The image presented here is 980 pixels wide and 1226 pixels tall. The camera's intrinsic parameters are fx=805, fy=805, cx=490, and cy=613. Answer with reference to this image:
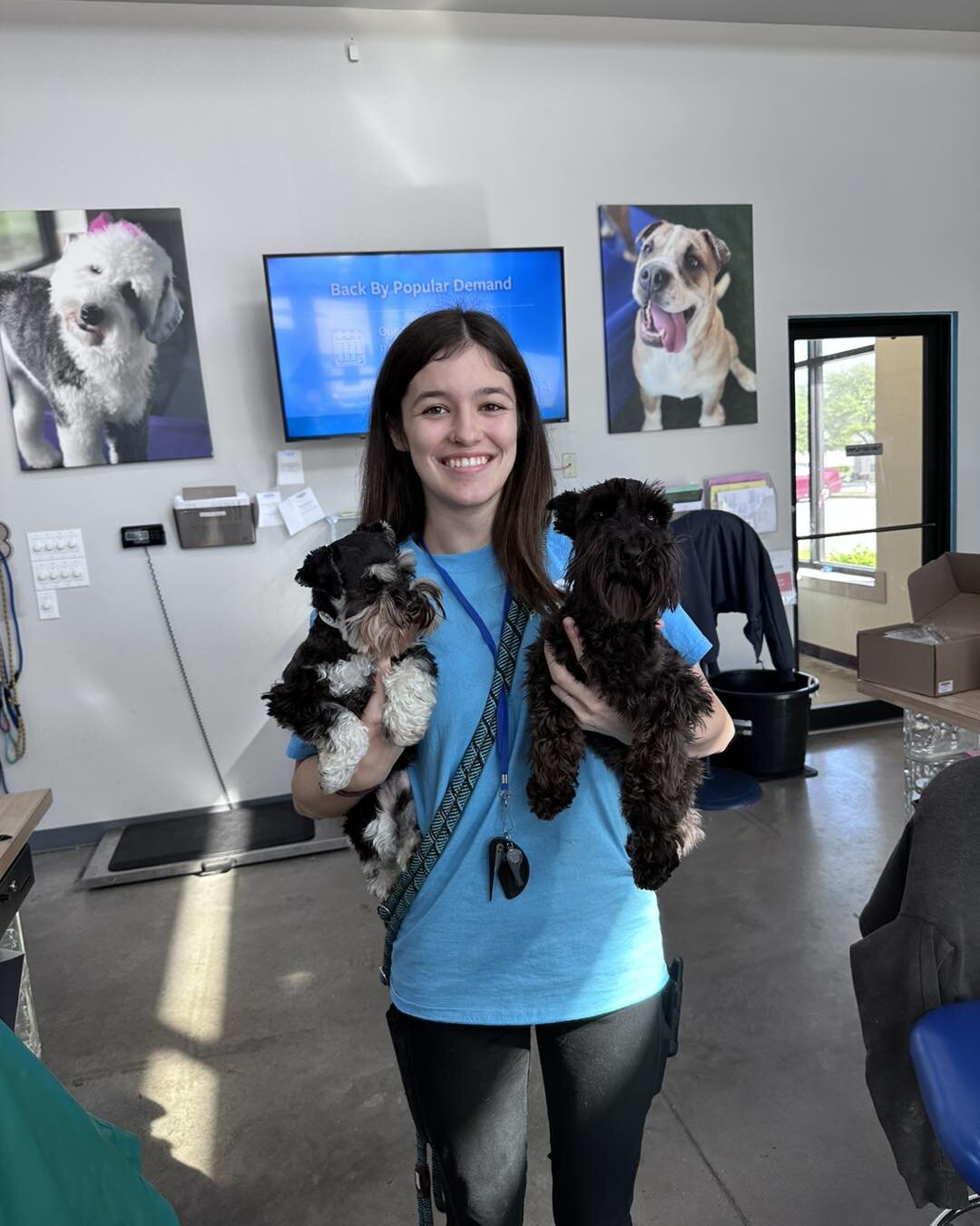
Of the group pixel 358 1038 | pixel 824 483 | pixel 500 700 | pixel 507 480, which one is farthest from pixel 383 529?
pixel 824 483

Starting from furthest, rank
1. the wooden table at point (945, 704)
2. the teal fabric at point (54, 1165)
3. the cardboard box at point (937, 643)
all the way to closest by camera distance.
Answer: the cardboard box at point (937, 643)
the wooden table at point (945, 704)
the teal fabric at point (54, 1165)

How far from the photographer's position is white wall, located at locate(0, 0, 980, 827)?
3.73 m

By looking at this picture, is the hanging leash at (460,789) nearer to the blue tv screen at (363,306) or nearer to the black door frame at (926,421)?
the blue tv screen at (363,306)

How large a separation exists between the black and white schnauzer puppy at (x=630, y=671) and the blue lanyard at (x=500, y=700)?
40 mm

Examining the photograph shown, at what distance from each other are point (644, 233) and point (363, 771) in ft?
13.0

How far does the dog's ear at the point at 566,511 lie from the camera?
50.8 inches

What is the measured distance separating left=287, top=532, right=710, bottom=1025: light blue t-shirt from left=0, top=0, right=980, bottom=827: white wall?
312cm

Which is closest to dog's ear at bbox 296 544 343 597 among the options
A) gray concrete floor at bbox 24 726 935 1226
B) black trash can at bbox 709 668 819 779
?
gray concrete floor at bbox 24 726 935 1226

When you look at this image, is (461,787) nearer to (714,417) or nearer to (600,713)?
(600,713)

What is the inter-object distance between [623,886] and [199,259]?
12.3 ft

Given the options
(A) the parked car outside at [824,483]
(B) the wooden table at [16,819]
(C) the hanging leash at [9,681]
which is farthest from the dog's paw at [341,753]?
(A) the parked car outside at [824,483]

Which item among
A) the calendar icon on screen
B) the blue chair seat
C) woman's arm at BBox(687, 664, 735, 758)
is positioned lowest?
the blue chair seat

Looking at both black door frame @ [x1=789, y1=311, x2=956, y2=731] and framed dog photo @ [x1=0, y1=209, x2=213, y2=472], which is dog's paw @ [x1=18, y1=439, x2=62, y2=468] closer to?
framed dog photo @ [x1=0, y1=209, x2=213, y2=472]

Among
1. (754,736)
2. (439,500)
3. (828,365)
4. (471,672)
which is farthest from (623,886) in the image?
(828,365)
